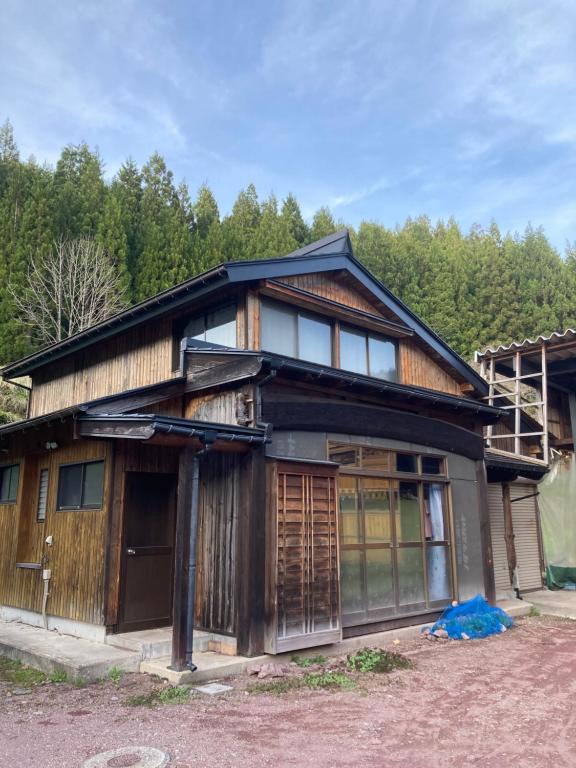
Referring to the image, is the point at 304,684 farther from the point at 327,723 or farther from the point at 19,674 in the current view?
the point at 19,674

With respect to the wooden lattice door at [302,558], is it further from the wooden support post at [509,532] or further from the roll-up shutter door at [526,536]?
the roll-up shutter door at [526,536]

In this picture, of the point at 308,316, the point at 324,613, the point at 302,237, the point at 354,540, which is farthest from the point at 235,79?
the point at 302,237

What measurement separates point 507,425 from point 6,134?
2523cm

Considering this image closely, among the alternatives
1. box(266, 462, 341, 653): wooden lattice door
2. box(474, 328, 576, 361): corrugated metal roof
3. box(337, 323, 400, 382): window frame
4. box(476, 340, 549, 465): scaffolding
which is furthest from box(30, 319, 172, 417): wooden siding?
box(474, 328, 576, 361): corrugated metal roof

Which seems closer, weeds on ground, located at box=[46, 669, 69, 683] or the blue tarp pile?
weeds on ground, located at box=[46, 669, 69, 683]

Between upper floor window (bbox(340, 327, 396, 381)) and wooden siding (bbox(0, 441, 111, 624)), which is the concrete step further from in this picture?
upper floor window (bbox(340, 327, 396, 381))

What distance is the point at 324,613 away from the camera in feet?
21.6

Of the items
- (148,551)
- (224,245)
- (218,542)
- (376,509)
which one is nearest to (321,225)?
(224,245)

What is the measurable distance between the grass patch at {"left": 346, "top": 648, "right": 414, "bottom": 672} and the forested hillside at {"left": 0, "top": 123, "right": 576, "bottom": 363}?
15776 mm

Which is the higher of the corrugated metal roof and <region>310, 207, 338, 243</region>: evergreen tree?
<region>310, 207, 338, 243</region>: evergreen tree

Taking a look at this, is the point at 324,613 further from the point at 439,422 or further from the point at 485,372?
the point at 485,372

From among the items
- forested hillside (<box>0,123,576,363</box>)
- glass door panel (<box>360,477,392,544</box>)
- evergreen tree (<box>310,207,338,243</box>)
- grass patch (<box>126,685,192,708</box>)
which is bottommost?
grass patch (<box>126,685,192,708</box>)

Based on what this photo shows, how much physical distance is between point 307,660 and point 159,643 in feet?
5.37

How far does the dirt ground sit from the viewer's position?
3.66 m
